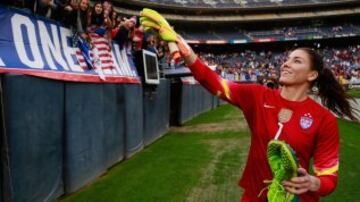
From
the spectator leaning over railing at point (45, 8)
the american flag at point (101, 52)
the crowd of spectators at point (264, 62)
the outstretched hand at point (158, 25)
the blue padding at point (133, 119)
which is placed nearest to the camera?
the outstretched hand at point (158, 25)

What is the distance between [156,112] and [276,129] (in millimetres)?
10771

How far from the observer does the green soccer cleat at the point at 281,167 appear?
2.81 metres

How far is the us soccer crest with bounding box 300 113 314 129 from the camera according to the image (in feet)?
10.7

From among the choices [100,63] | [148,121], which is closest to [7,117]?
[100,63]

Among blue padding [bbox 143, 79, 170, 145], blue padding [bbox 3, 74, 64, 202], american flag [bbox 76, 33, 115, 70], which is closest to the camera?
blue padding [bbox 3, 74, 64, 202]

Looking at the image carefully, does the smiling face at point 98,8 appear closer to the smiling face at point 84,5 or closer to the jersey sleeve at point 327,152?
the smiling face at point 84,5

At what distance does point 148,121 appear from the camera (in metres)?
12.9

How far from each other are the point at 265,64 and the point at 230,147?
42069 mm

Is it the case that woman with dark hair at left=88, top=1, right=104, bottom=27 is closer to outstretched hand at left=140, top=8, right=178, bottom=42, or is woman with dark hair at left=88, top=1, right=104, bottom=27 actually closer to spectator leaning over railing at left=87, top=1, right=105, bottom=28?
spectator leaning over railing at left=87, top=1, right=105, bottom=28

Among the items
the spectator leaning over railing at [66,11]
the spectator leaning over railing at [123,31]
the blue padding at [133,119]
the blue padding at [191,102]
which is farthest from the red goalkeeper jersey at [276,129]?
the blue padding at [191,102]

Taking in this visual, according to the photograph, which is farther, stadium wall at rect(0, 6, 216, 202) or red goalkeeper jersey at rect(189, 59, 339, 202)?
stadium wall at rect(0, 6, 216, 202)

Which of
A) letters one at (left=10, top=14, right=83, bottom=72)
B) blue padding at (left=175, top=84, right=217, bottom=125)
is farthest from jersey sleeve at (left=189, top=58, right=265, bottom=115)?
blue padding at (left=175, top=84, right=217, bottom=125)

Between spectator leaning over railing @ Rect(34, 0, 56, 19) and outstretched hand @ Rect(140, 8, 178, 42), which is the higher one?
spectator leaning over railing @ Rect(34, 0, 56, 19)

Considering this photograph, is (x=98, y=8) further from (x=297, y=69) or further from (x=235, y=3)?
(x=235, y=3)
